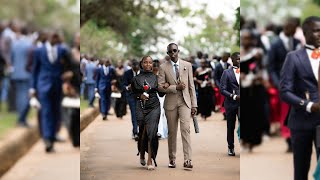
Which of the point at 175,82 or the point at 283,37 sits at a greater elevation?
the point at 283,37

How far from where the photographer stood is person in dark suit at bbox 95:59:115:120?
6832 mm

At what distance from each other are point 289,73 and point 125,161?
8.85ft

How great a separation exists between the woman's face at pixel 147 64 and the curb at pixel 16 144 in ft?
6.03

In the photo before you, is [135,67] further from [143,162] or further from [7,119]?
[7,119]

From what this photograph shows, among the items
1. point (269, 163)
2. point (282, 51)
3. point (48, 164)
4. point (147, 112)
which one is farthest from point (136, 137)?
point (282, 51)

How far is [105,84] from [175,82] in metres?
0.74

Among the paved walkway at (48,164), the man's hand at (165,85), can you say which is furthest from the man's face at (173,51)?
the paved walkway at (48,164)

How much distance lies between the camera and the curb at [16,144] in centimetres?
522

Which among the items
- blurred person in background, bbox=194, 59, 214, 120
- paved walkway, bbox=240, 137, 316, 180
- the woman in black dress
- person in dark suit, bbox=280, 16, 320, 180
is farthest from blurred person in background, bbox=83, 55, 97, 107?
person in dark suit, bbox=280, 16, 320, 180

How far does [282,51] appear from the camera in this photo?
4.95m

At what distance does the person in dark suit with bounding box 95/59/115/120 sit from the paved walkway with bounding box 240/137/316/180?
207 cm

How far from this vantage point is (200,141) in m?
7.22

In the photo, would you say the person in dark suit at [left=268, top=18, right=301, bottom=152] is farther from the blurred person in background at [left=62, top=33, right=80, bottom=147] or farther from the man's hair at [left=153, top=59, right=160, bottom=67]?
the man's hair at [left=153, top=59, right=160, bottom=67]

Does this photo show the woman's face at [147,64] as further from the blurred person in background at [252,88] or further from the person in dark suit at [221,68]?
the blurred person in background at [252,88]
